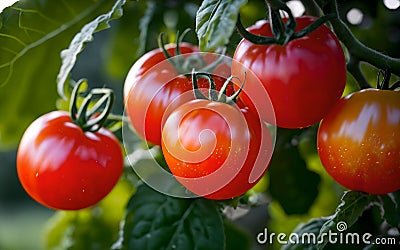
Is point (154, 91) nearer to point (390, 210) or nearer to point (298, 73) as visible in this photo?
point (298, 73)

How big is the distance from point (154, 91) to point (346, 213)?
0.23 metres

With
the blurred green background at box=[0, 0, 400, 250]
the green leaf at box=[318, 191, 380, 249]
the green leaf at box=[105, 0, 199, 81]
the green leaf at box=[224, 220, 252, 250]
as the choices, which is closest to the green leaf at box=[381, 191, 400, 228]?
the green leaf at box=[318, 191, 380, 249]

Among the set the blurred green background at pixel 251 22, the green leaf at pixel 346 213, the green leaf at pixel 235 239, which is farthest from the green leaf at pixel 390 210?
the green leaf at pixel 235 239

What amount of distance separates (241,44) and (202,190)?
139mm

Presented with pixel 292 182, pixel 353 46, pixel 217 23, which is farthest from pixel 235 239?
pixel 217 23

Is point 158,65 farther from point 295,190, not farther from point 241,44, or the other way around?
point 295,190

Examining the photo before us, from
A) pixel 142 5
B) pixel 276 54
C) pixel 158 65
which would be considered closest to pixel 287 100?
pixel 276 54

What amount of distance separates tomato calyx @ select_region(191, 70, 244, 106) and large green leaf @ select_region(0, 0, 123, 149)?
0.31 metres

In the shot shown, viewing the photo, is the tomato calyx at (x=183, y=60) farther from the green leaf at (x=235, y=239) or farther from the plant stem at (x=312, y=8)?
the green leaf at (x=235, y=239)

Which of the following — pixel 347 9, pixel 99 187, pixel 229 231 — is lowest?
pixel 229 231

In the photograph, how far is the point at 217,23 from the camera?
0.51 metres

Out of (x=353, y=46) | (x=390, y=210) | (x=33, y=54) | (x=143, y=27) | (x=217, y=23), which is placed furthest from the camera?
(x=143, y=27)

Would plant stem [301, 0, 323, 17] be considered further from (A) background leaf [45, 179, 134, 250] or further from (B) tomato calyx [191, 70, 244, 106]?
(A) background leaf [45, 179, 134, 250]

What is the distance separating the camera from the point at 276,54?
56cm
